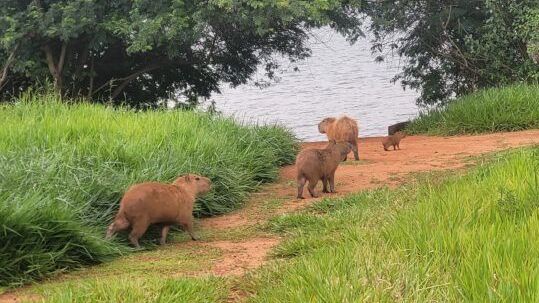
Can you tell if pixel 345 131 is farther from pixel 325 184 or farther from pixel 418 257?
pixel 418 257

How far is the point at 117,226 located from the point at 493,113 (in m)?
9.38

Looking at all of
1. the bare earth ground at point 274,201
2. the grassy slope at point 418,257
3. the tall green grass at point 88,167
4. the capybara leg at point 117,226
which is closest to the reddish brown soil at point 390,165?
the bare earth ground at point 274,201

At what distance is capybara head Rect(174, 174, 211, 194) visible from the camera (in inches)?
260

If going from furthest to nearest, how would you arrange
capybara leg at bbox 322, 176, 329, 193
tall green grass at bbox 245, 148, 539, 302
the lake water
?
the lake water → capybara leg at bbox 322, 176, 329, 193 → tall green grass at bbox 245, 148, 539, 302

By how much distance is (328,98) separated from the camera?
30.0m

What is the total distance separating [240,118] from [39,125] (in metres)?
4.43

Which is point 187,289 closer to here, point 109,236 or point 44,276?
point 44,276

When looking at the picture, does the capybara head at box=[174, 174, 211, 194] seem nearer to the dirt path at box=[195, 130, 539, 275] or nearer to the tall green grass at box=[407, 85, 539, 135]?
the dirt path at box=[195, 130, 539, 275]

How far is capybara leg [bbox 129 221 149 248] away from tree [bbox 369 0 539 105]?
10.7 m

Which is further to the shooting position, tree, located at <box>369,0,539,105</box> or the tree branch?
the tree branch

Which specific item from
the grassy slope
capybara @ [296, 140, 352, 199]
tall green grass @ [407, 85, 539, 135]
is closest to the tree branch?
tall green grass @ [407, 85, 539, 135]

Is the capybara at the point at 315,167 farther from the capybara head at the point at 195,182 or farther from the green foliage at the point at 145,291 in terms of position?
the green foliage at the point at 145,291

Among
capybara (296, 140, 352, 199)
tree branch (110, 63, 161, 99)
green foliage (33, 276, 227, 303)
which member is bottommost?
green foliage (33, 276, 227, 303)

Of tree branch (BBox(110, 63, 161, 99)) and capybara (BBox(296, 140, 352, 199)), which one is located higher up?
tree branch (BBox(110, 63, 161, 99))
